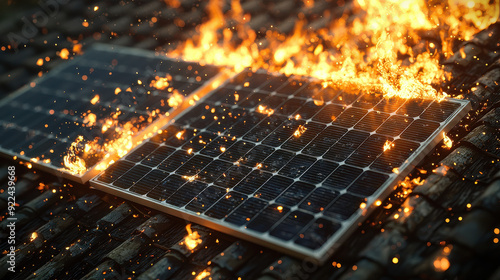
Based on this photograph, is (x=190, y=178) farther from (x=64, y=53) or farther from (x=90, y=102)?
(x=64, y=53)

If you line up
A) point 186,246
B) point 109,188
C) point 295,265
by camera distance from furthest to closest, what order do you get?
point 109,188
point 186,246
point 295,265

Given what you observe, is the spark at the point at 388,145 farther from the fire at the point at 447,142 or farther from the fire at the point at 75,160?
the fire at the point at 75,160

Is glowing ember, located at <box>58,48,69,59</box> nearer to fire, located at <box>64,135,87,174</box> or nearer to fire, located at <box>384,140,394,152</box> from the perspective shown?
fire, located at <box>64,135,87,174</box>

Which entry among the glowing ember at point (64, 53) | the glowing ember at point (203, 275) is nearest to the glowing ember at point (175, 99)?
the glowing ember at point (203, 275)

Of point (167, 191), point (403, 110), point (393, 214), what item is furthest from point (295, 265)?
point (403, 110)

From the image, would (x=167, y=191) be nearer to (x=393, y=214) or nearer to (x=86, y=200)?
(x=86, y=200)

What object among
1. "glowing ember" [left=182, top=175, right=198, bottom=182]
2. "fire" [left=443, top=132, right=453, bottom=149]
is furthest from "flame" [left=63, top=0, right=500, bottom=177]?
"glowing ember" [left=182, top=175, right=198, bottom=182]
